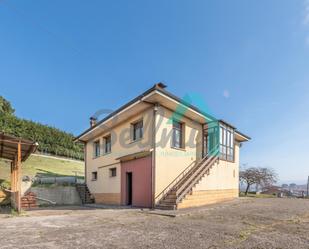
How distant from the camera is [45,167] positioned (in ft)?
93.8

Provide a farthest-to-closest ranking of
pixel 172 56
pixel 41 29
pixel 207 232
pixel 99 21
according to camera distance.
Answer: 1. pixel 172 56
2. pixel 99 21
3. pixel 41 29
4. pixel 207 232

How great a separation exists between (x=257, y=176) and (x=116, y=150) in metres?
22.7

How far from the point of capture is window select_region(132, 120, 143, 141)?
607 inches

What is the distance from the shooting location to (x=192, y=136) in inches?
643

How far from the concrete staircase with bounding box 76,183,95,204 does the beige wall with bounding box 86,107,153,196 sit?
34 centimetres

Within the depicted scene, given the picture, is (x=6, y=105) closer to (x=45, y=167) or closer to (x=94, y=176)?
(x=45, y=167)

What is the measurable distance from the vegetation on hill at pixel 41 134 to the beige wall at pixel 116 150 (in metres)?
12.7

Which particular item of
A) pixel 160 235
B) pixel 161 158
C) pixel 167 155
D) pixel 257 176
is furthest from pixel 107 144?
pixel 257 176

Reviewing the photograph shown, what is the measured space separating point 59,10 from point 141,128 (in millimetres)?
7034

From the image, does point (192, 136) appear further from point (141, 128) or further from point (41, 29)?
point (41, 29)

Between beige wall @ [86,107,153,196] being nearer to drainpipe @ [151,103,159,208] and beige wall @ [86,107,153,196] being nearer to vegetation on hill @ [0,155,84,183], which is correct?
drainpipe @ [151,103,159,208]

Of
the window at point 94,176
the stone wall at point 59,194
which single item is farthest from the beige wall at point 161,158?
the stone wall at point 59,194

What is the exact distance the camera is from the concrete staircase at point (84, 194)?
795 inches

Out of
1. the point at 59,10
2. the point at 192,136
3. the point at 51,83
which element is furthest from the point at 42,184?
the point at 59,10
